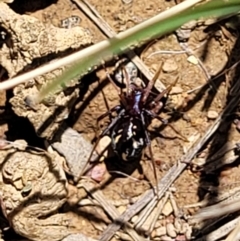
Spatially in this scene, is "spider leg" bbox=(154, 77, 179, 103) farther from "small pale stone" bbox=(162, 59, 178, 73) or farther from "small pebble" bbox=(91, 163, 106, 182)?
"small pebble" bbox=(91, 163, 106, 182)

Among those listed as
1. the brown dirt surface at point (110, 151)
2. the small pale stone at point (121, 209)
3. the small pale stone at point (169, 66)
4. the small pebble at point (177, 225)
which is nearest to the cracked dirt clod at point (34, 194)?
the brown dirt surface at point (110, 151)

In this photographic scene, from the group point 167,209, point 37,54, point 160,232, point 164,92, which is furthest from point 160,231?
point 37,54

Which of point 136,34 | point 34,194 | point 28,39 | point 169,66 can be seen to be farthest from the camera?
point 169,66

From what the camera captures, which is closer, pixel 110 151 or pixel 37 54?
pixel 37 54

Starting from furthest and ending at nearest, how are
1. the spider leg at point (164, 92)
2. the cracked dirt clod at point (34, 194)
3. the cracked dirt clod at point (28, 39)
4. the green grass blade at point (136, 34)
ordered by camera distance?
the spider leg at point (164, 92)
the cracked dirt clod at point (34, 194)
the cracked dirt clod at point (28, 39)
the green grass blade at point (136, 34)

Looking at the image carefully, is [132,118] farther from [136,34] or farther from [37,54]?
[136,34]

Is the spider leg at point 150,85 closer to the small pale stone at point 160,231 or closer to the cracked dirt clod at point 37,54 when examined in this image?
the cracked dirt clod at point 37,54
